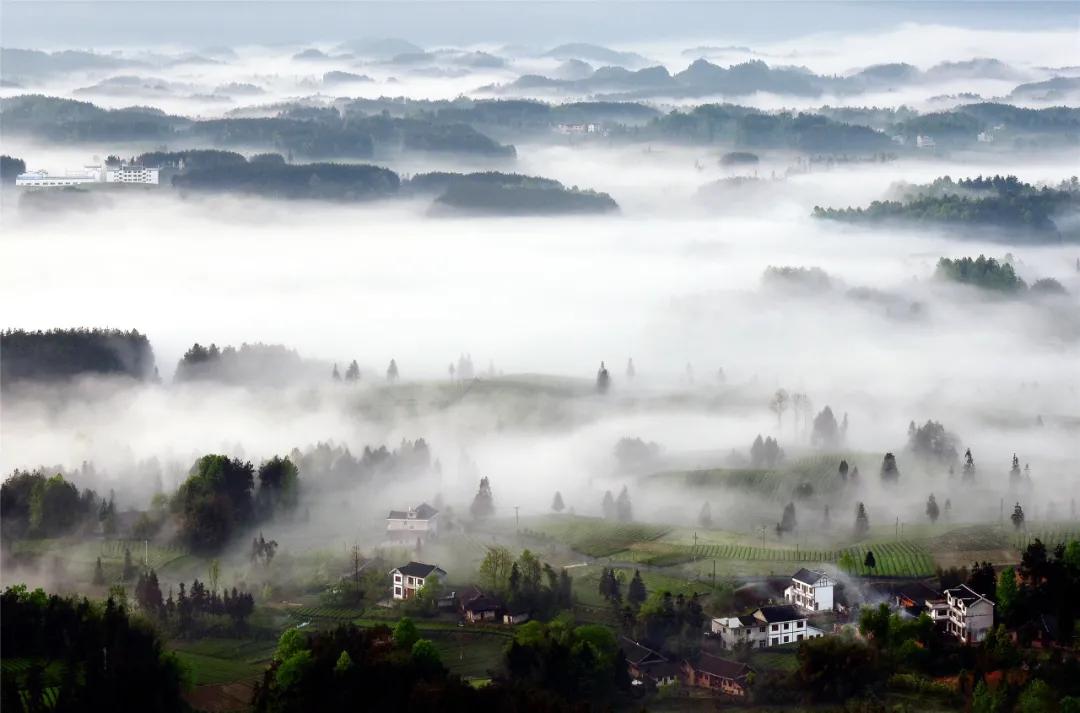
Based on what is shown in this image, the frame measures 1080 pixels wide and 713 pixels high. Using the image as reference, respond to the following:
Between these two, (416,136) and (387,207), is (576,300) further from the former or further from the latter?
(416,136)

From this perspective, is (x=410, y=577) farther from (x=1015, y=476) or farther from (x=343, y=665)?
(x=1015, y=476)

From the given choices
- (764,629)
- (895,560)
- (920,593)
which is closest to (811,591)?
(764,629)

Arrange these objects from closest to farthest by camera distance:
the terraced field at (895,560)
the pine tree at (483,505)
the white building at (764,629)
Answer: the white building at (764,629) → the terraced field at (895,560) → the pine tree at (483,505)

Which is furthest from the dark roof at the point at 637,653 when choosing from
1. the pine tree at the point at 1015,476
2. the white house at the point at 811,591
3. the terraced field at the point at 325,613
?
the pine tree at the point at 1015,476

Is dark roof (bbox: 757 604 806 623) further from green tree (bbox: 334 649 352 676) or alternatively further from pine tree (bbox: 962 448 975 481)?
pine tree (bbox: 962 448 975 481)

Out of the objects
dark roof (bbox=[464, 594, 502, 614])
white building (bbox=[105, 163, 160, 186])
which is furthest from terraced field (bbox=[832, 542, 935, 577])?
white building (bbox=[105, 163, 160, 186])

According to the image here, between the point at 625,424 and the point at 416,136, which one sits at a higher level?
the point at 416,136

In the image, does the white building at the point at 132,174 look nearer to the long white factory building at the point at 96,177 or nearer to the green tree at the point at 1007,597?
the long white factory building at the point at 96,177

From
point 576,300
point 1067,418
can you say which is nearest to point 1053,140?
point 576,300
